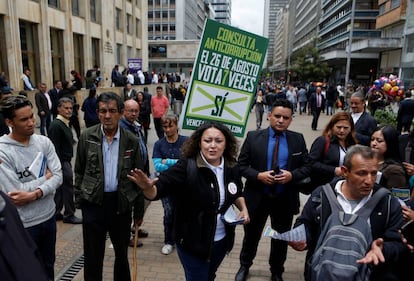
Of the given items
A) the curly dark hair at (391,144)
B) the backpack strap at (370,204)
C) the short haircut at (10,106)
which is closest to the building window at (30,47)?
the short haircut at (10,106)

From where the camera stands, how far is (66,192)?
5.19 m

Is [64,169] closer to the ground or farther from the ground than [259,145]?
closer to the ground

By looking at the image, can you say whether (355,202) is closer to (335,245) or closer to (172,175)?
(335,245)

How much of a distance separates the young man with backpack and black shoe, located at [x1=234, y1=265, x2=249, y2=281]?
1.66 metres

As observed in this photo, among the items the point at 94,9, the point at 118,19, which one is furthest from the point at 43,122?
the point at 118,19

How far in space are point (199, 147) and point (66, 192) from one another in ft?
10.6

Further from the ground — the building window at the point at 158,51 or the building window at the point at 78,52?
the building window at the point at 158,51

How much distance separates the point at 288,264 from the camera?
4375 millimetres

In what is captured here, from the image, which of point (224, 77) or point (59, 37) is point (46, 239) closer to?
point (224, 77)

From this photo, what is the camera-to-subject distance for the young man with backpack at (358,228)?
210cm

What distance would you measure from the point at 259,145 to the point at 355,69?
204 feet

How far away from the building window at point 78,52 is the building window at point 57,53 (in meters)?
1.84

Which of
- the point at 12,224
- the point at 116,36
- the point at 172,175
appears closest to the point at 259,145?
the point at 172,175

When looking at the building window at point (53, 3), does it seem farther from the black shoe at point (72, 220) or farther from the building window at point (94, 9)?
the black shoe at point (72, 220)
